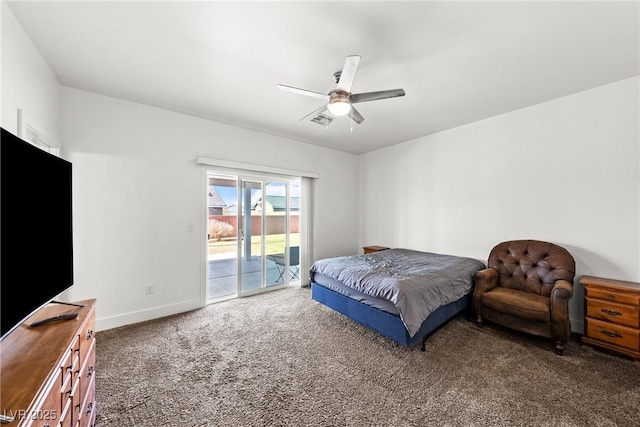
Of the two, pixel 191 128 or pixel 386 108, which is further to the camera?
pixel 191 128

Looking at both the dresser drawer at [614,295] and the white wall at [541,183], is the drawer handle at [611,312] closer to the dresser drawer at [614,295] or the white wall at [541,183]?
the dresser drawer at [614,295]

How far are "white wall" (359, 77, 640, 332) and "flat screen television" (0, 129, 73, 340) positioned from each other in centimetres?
447

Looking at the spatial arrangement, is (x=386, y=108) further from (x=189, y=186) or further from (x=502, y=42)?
(x=189, y=186)

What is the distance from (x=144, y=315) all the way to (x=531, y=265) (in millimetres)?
4807

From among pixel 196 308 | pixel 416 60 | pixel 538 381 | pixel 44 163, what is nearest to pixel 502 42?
pixel 416 60

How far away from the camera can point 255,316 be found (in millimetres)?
3289

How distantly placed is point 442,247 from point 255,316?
3.12 metres

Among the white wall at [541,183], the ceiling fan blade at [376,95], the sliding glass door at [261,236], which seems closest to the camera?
the ceiling fan blade at [376,95]

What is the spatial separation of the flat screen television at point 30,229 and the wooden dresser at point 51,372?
112 mm

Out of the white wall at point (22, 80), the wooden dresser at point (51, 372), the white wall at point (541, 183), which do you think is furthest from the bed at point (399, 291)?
the white wall at point (22, 80)

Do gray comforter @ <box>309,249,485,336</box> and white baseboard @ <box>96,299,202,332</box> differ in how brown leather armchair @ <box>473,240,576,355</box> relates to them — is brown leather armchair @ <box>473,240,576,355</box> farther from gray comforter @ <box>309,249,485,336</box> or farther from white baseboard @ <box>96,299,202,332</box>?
white baseboard @ <box>96,299,202,332</box>

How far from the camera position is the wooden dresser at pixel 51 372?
0.80 metres

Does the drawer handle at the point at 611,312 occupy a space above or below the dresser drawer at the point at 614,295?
below

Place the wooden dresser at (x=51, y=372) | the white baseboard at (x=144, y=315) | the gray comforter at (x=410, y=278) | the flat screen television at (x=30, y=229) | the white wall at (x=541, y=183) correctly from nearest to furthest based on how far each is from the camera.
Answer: the wooden dresser at (x=51, y=372)
the flat screen television at (x=30, y=229)
the gray comforter at (x=410, y=278)
the white wall at (x=541, y=183)
the white baseboard at (x=144, y=315)
